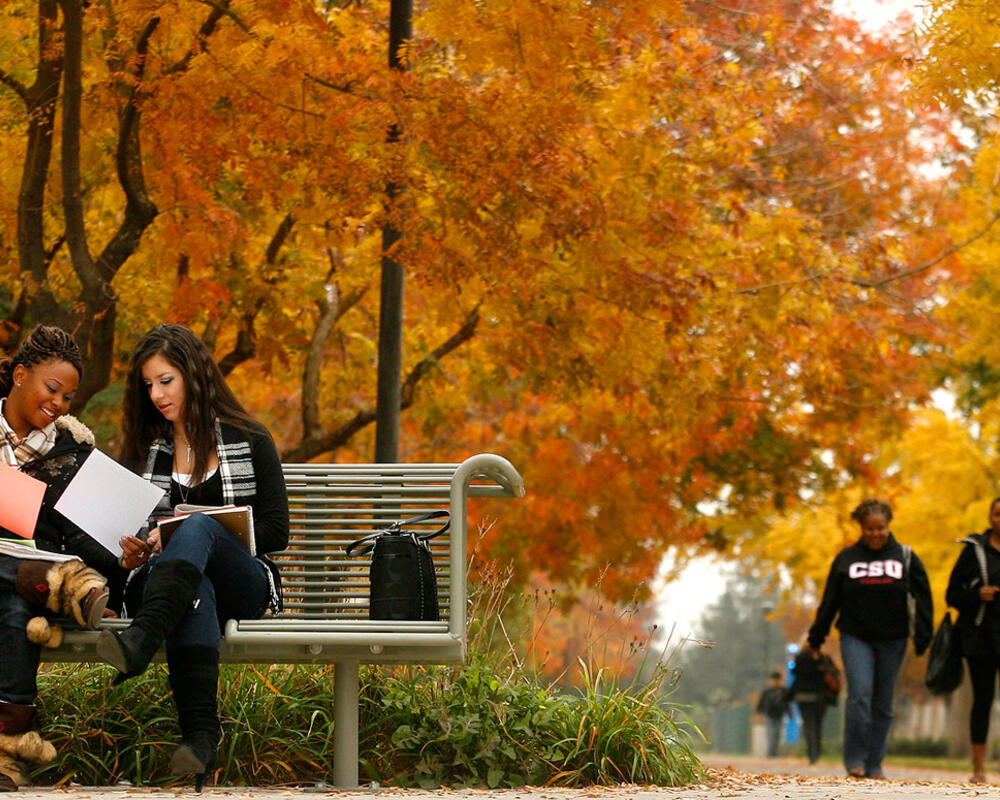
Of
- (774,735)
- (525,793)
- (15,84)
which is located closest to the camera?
(525,793)

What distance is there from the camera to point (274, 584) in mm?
5379

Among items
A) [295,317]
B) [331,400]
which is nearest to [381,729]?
[295,317]

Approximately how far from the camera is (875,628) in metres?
9.27

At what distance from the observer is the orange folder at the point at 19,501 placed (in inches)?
203

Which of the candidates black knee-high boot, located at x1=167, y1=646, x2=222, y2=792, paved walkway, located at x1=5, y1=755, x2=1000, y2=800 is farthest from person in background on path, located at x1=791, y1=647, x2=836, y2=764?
black knee-high boot, located at x1=167, y1=646, x2=222, y2=792

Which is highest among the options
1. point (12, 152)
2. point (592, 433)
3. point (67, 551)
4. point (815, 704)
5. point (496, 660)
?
point (12, 152)

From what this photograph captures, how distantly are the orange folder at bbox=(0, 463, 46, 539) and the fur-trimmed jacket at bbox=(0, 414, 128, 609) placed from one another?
55mm

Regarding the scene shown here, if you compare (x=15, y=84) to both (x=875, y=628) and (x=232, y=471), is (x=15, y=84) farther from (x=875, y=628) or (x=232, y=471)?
→ (x=875, y=628)

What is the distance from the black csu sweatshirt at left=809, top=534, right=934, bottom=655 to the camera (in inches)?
365

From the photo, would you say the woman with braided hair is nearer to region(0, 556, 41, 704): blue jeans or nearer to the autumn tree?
region(0, 556, 41, 704): blue jeans

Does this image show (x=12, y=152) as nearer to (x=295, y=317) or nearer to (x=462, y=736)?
(x=295, y=317)

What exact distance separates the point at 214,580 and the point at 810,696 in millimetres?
15687

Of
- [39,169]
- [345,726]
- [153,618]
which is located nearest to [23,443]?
[153,618]

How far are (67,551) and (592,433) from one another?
10.5 m
